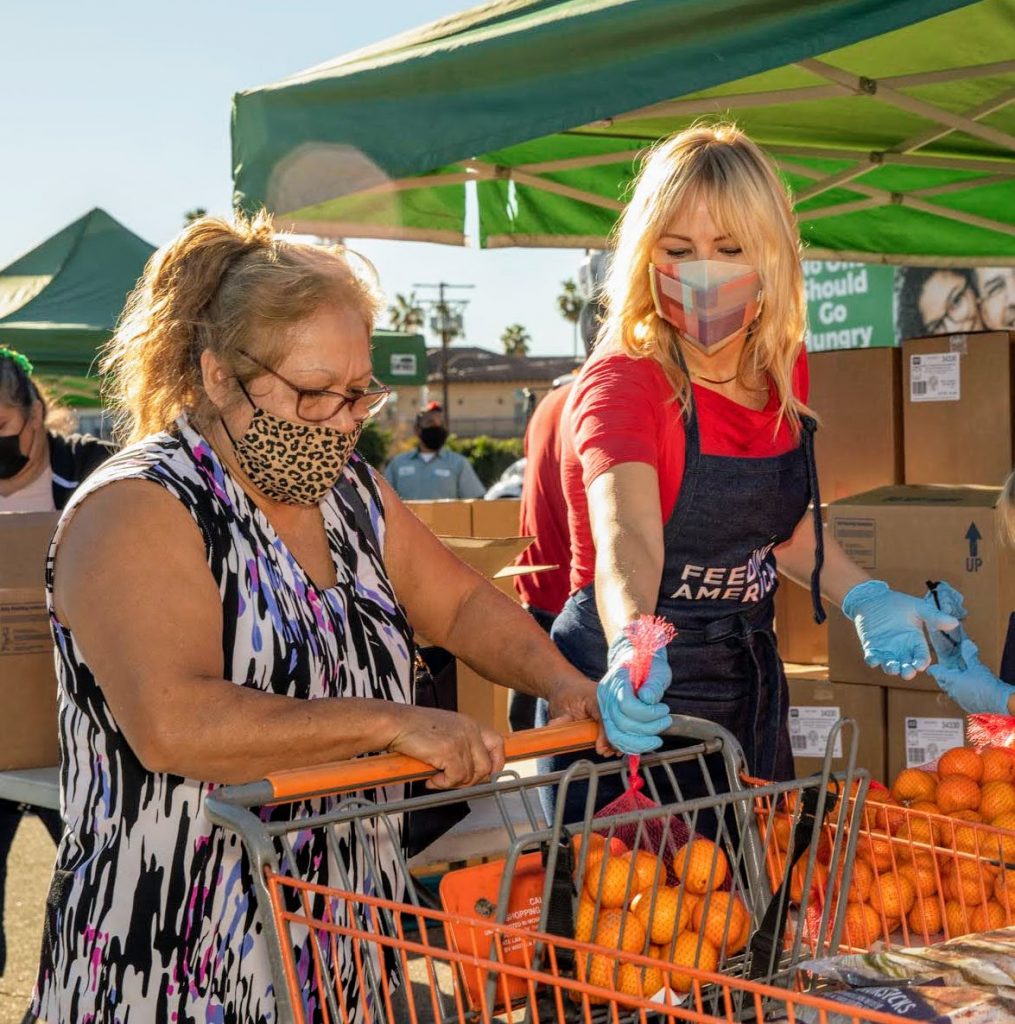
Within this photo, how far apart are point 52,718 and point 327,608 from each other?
4.51 feet

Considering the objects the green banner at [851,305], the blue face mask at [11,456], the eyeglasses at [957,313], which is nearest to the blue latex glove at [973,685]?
the blue face mask at [11,456]

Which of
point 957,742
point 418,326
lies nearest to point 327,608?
point 957,742

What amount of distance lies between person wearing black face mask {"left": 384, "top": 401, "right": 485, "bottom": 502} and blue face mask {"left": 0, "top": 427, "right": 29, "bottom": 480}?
21.1 ft

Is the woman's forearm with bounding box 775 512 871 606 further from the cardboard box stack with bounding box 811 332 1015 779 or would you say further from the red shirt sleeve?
the cardboard box stack with bounding box 811 332 1015 779

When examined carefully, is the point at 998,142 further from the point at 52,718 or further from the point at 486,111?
the point at 52,718

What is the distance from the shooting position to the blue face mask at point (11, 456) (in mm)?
4945

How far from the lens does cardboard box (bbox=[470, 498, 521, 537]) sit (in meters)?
6.24

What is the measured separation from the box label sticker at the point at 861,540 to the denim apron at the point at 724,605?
64.9 inches

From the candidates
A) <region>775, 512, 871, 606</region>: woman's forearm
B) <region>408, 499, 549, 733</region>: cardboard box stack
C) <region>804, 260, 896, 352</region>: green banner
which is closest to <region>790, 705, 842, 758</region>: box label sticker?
<region>408, 499, 549, 733</region>: cardboard box stack

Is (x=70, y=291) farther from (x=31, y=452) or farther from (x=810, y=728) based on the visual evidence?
(x=810, y=728)

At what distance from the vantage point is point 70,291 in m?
10.7

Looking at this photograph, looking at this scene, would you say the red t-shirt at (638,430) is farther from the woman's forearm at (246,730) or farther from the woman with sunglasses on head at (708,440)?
the woman's forearm at (246,730)

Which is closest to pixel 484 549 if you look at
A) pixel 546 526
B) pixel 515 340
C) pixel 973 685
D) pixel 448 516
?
pixel 546 526

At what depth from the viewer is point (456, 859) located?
2.87 meters
